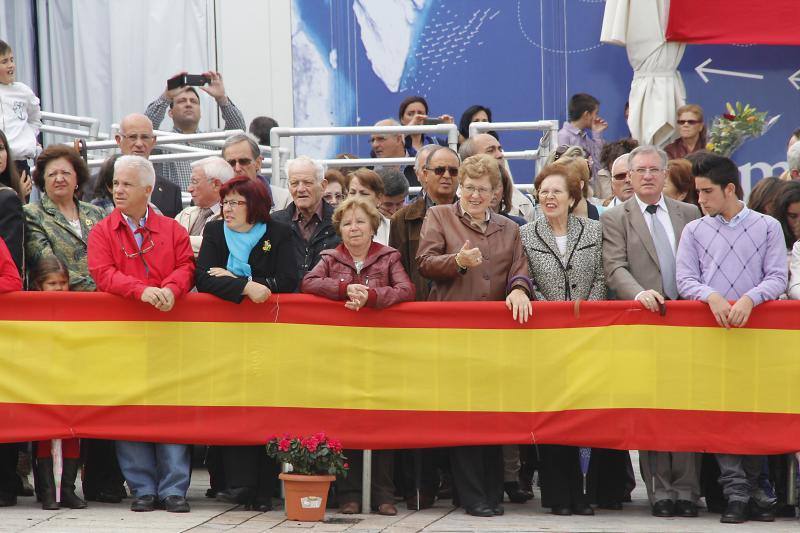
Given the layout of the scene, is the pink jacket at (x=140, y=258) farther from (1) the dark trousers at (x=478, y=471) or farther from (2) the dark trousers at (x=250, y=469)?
(1) the dark trousers at (x=478, y=471)

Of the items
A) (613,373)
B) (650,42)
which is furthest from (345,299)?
(650,42)

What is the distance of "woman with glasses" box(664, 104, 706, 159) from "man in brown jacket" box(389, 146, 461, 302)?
445 centimetres

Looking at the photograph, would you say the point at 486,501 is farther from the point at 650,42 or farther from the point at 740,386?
the point at 650,42

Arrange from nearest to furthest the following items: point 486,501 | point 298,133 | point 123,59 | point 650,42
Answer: point 486,501 < point 298,133 < point 650,42 < point 123,59

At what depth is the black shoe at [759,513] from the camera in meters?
9.30

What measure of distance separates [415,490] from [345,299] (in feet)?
4.12

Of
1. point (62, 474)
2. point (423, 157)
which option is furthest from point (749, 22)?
point (62, 474)

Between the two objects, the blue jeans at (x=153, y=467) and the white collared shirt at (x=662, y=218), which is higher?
the white collared shirt at (x=662, y=218)

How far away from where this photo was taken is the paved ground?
8.82 meters

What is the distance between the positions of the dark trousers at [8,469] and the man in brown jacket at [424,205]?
108 inches

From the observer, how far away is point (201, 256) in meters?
9.65

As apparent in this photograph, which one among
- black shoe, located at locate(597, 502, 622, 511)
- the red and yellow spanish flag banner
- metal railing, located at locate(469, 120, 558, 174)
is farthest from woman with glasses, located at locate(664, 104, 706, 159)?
black shoe, located at locate(597, 502, 622, 511)

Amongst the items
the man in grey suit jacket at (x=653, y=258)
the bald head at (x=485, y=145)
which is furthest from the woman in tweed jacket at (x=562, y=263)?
the bald head at (x=485, y=145)

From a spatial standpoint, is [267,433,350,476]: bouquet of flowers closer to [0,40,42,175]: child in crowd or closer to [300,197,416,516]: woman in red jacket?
[300,197,416,516]: woman in red jacket
